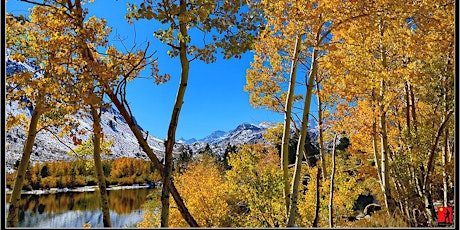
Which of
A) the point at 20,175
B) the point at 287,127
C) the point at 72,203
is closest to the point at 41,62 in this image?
the point at 20,175

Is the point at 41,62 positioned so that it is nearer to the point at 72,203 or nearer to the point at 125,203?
the point at 125,203

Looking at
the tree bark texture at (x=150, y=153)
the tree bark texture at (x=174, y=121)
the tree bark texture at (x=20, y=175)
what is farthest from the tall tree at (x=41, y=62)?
the tree bark texture at (x=174, y=121)

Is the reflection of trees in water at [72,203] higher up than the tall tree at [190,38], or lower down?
lower down

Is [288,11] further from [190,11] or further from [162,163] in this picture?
[162,163]

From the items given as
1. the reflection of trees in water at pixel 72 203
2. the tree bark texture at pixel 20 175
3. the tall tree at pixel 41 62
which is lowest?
the reflection of trees in water at pixel 72 203

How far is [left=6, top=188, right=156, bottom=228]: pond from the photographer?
37.3 m

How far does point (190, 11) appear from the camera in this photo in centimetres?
407

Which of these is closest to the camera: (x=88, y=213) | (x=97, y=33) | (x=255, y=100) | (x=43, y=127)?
(x=97, y=33)

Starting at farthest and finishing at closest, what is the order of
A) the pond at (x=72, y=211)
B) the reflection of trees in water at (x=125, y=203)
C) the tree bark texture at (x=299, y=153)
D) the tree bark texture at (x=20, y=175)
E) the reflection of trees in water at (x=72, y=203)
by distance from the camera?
the reflection of trees in water at (x=72, y=203) < the reflection of trees in water at (x=125, y=203) < the pond at (x=72, y=211) < the tree bark texture at (x=299, y=153) < the tree bark texture at (x=20, y=175)

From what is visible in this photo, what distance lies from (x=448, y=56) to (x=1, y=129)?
7.62 m

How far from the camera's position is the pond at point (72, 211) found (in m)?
37.3

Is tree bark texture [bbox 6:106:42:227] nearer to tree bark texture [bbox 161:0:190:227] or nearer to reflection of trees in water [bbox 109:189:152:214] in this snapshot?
tree bark texture [bbox 161:0:190:227]

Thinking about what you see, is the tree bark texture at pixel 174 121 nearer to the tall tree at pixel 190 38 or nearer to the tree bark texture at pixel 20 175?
the tall tree at pixel 190 38

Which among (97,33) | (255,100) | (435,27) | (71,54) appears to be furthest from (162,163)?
(255,100)
